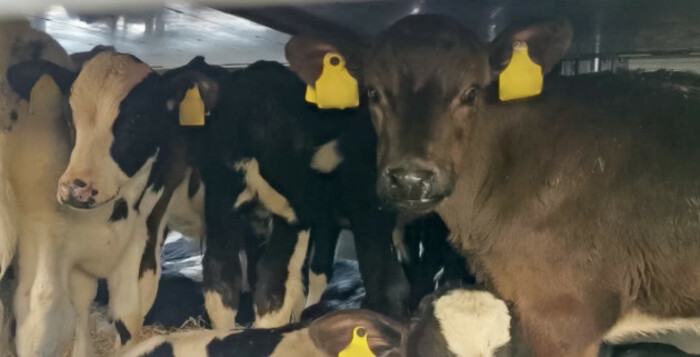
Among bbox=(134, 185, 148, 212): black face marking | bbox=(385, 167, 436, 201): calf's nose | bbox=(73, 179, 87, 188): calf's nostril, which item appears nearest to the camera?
bbox=(385, 167, 436, 201): calf's nose

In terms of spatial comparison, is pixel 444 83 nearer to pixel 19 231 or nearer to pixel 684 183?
pixel 684 183

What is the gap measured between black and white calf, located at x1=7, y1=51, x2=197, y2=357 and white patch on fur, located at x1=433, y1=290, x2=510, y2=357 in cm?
64

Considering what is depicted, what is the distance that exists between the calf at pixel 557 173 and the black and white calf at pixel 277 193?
0.64 ft

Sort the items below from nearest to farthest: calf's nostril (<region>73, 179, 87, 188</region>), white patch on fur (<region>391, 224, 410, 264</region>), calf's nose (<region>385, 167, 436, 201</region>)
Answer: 1. calf's nose (<region>385, 167, 436, 201</region>)
2. calf's nostril (<region>73, 179, 87, 188</region>)
3. white patch on fur (<region>391, 224, 410, 264</region>)

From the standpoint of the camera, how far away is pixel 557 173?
4.14ft

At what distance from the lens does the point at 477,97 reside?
1.27m

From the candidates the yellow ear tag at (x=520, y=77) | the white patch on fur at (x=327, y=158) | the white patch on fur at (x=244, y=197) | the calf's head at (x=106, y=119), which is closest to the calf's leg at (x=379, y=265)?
the white patch on fur at (x=327, y=158)

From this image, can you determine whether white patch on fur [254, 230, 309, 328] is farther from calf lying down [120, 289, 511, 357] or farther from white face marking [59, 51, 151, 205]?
white face marking [59, 51, 151, 205]

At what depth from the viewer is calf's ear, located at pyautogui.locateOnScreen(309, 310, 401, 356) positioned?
128 centimetres

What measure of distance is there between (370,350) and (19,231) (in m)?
0.73

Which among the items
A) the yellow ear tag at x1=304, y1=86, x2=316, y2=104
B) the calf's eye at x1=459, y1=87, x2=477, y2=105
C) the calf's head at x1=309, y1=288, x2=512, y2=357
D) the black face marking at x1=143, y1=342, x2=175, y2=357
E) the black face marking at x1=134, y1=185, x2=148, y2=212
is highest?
the calf's eye at x1=459, y1=87, x2=477, y2=105

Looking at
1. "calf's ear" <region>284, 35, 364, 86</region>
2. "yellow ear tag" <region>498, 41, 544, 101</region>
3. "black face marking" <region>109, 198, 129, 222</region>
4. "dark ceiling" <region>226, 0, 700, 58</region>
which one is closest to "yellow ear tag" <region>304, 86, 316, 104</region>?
"calf's ear" <region>284, 35, 364, 86</region>

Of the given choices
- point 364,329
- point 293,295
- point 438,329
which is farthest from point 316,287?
point 438,329

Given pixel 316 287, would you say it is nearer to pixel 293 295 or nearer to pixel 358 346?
pixel 293 295
